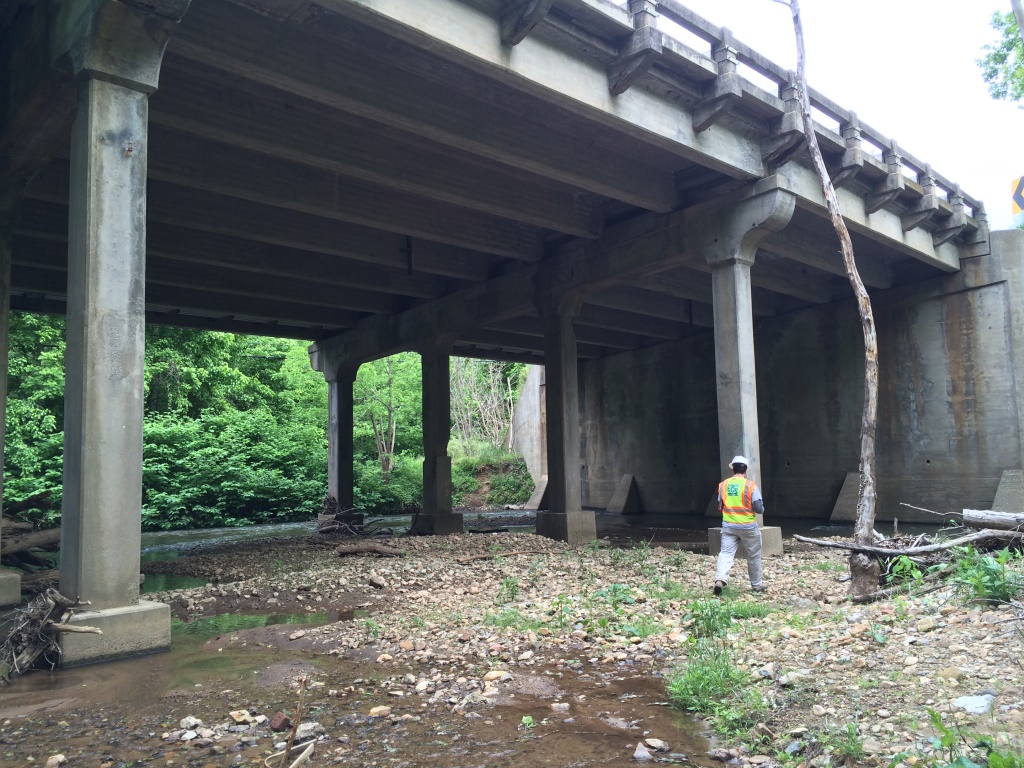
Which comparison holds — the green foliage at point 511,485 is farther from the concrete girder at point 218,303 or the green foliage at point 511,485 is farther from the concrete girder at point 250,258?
the concrete girder at point 250,258

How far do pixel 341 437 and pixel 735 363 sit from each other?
43.8 feet

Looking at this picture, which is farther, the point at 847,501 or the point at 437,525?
the point at 847,501

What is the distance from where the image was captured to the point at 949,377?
63.7 ft

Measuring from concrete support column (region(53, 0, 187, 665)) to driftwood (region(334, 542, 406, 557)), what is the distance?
6470 mm

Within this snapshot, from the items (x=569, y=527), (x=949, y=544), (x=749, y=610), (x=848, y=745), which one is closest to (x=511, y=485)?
(x=569, y=527)

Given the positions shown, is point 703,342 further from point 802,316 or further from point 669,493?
point 669,493

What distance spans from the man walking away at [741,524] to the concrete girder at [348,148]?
6899mm

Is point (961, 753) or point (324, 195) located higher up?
point (324, 195)

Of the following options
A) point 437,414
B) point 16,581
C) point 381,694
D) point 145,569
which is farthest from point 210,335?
point 381,694

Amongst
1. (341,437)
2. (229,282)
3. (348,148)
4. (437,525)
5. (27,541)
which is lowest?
(437,525)

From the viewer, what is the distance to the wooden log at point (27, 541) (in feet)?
37.1

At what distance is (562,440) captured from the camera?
1666 cm

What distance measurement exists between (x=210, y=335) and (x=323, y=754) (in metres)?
20.7

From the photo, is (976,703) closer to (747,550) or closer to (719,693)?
(719,693)
